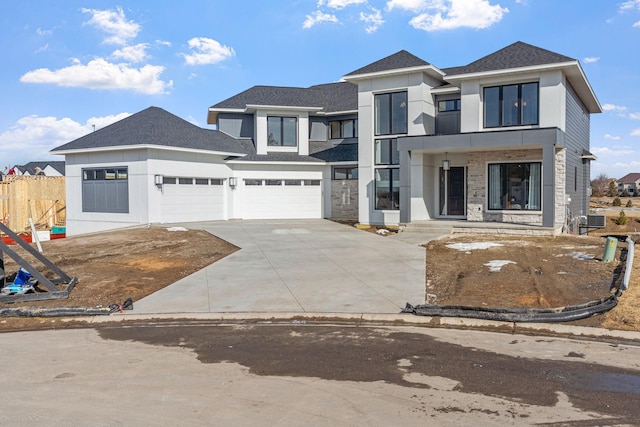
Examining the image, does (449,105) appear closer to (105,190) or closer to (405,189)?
(405,189)

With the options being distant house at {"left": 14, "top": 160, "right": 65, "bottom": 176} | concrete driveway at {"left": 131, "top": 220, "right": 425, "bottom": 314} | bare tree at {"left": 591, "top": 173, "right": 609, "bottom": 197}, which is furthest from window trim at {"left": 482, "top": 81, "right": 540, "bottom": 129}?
bare tree at {"left": 591, "top": 173, "right": 609, "bottom": 197}

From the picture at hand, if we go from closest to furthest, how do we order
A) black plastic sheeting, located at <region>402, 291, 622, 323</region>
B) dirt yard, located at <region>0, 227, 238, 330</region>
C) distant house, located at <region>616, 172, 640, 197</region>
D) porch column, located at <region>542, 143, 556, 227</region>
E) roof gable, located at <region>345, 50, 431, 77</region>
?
black plastic sheeting, located at <region>402, 291, 622, 323</region> → dirt yard, located at <region>0, 227, 238, 330</region> → porch column, located at <region>542, 143, 556, 227</region> → roof gable, located at <region>345, 50, 431, 77</region> → distant house, located at <region>616, 172, 640, 197</region>

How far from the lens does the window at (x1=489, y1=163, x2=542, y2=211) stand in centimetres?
2128

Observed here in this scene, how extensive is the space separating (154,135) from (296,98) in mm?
9293

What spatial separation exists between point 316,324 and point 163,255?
27.7 feet

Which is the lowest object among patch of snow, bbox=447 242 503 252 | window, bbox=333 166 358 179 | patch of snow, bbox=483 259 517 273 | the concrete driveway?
the concrete driveway

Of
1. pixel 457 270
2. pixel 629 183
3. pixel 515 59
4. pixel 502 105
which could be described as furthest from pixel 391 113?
pixel 629 183

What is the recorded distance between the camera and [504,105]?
832 inches

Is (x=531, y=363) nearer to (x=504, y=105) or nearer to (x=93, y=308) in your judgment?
(x=93, y=308)

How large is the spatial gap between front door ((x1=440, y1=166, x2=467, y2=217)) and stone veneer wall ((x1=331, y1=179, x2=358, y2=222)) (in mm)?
6176

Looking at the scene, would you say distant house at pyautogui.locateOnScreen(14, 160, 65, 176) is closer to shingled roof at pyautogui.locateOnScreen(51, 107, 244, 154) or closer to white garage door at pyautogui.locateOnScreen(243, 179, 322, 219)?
shingled roof at pyautogui.locateOnScreen(51, 107, 244, 154)

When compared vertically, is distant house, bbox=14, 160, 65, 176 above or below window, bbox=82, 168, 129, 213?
above

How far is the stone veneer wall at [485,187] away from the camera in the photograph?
21188 millimetres

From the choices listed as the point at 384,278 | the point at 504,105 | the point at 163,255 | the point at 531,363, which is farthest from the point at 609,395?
the point at 504,105
